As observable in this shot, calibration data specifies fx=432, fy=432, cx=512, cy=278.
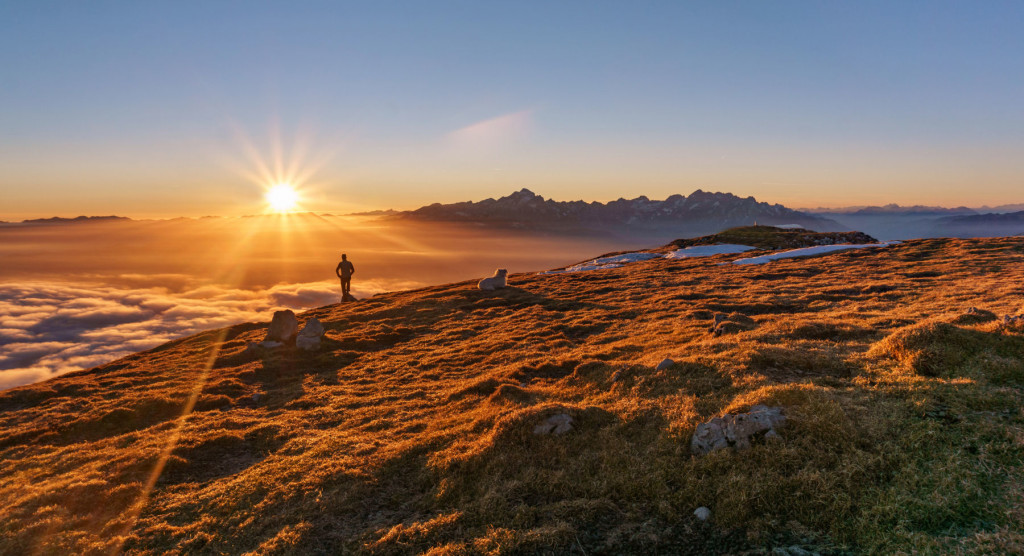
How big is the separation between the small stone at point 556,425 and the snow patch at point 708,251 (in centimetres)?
6265

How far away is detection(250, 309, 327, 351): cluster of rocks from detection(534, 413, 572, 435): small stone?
2289cm

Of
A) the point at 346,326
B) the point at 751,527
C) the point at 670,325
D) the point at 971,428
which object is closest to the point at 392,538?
the point at 751,527

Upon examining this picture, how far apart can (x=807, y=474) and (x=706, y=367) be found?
6.05 metres

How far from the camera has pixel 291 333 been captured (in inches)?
1230

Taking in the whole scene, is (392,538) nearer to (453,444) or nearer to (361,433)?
(453,444)

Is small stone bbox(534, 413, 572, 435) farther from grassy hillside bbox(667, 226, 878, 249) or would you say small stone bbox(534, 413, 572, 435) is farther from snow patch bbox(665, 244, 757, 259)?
grassy hillside bbox(667, 226, 878, 249)

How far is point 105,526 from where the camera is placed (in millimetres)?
10688

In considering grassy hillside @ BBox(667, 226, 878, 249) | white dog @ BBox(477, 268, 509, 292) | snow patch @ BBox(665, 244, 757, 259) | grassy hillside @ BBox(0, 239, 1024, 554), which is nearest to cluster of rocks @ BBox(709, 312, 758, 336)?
grassy hillside @ BBox(0, 239, 1024, 554)

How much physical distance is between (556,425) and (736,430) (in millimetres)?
4239

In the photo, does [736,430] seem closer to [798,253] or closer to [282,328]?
[282,328]

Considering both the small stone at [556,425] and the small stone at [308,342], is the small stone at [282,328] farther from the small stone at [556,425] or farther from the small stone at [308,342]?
the small stone at [556,425]

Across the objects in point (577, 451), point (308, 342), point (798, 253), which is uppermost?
point (798, 253)

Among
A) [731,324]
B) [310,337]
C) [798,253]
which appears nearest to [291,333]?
[310,337]

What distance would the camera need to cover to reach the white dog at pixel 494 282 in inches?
1879
